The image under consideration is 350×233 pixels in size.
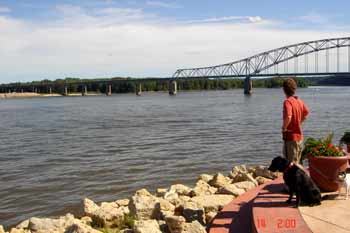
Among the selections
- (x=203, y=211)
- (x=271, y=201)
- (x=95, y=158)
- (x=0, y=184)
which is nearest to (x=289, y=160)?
(x=271, y=201)

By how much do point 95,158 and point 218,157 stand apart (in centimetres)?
490

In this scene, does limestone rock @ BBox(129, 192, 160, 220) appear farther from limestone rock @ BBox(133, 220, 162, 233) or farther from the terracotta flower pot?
the terracotta flower pot

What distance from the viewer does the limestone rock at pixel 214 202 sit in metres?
8.30

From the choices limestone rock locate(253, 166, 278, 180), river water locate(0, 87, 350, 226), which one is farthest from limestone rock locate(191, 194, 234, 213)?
river water locate(0, 87, 350, 226)

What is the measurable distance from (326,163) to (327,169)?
93mm

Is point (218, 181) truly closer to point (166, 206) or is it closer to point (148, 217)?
point (166, 206)

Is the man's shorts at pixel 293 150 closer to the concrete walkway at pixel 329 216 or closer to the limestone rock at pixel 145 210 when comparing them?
the concrete walkway at pixel 329 216

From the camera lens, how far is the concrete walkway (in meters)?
5.54

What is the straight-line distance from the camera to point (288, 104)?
6746 millimetres

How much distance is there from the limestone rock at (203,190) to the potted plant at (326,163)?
3707 millimetres

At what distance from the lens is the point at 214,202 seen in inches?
338

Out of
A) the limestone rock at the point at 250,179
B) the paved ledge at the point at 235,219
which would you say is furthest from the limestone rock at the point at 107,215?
the limestone rock at the point at 250,179

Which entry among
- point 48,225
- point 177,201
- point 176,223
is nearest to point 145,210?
point 177,201

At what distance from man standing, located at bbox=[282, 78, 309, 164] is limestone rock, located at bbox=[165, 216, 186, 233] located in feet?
5.81
